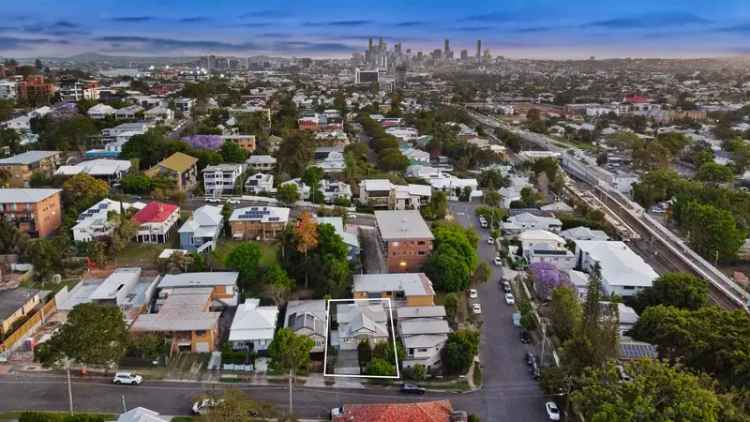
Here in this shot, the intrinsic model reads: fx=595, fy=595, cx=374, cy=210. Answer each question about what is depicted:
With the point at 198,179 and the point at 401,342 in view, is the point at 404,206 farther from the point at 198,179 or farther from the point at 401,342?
the point at 401,342

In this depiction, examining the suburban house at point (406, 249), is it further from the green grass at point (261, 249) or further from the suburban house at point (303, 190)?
the suburban house at point (303, 190)

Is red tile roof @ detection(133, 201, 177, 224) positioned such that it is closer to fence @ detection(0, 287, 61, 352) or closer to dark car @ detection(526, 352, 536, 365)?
fence @ detection(0, 287, 61, 352)

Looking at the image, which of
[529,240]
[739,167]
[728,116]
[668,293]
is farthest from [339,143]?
[728,116]

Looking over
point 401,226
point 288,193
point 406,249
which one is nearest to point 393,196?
point 288,193

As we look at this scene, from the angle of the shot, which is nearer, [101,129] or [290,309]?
[290,309]

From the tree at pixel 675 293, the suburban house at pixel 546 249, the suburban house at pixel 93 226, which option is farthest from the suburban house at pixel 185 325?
the tree at pixel 675 293
